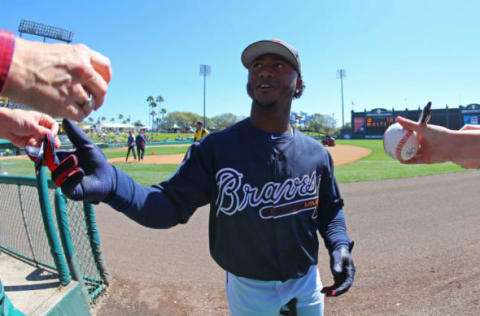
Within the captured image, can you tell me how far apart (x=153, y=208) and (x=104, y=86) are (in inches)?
29.1

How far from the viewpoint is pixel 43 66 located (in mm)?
774

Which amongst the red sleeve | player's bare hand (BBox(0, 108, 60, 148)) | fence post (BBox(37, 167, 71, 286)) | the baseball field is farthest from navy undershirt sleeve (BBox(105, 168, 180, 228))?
the baseball field

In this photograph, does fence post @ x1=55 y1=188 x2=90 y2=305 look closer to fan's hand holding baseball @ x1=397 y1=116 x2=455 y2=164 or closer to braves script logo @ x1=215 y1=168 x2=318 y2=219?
braves script logo @ x1=215 y1=168 x2=318 y2=219

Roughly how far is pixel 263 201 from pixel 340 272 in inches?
25.0

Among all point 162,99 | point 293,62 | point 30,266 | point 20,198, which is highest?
point 162,99

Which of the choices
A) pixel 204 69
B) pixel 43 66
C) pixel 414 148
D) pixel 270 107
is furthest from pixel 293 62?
pixel 204 69

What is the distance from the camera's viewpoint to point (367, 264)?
13.1 ft

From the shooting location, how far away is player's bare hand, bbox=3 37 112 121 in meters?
0.76

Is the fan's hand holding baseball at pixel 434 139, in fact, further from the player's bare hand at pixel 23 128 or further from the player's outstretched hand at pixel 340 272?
the player's bare hand at pixel 23 128

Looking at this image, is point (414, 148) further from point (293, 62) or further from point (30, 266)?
point (30, 266)

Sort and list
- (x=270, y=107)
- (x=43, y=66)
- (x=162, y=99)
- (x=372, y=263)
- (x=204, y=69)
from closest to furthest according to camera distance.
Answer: (x=43, y=66) → (x=270, y=107) → (x=372, y=263) → (x=204, y=69) → (x=162, y=99)

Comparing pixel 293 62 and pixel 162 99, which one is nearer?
pixel 293 62

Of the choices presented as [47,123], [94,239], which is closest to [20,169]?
[94,239]

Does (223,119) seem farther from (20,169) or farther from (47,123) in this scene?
(47,123)
